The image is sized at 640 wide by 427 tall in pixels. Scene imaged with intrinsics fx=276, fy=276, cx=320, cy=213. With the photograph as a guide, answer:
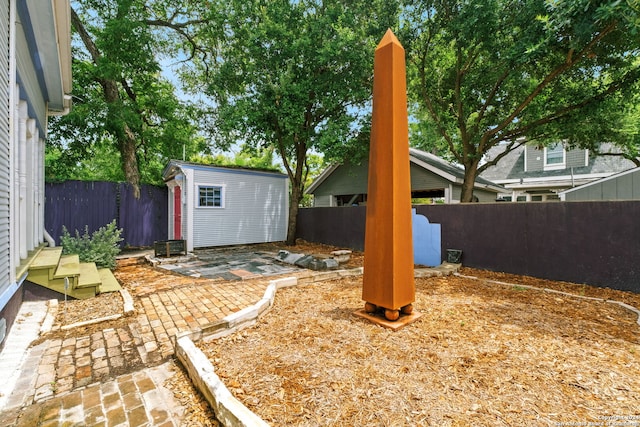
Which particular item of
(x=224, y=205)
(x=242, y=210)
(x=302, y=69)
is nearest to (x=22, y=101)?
(x=224, y=205)

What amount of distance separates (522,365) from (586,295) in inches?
137

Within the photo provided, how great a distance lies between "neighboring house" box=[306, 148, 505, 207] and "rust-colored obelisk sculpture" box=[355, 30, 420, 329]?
7594mm

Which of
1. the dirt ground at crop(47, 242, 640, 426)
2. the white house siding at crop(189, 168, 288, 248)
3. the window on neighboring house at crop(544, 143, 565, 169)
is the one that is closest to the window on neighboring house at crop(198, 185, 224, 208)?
the white house siding at crop(189, 168, 288, 248)

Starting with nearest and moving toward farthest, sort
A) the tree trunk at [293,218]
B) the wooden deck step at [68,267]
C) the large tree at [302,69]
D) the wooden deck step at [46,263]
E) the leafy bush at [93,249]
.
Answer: the wooden deck step at [46,263], the wooden deck step at [68,267], the leafy bush at [93,249], the large tree at [302,69], the tree trunk at [293,218]

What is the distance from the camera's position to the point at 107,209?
357 inches

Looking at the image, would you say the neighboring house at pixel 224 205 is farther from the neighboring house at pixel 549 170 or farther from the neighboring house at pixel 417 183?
the neighboring house at pixel 549 170

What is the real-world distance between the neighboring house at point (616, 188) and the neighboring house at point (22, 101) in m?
12.8

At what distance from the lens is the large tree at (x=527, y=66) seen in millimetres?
6051

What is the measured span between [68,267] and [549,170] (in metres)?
19.3

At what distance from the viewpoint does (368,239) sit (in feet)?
11.1

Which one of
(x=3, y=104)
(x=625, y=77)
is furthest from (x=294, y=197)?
(x=625, y=77)

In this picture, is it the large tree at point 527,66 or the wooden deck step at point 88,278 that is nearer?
the wooden deck step at point 88,278

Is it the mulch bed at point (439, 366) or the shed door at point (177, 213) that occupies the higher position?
the shed door at point (177, 213)

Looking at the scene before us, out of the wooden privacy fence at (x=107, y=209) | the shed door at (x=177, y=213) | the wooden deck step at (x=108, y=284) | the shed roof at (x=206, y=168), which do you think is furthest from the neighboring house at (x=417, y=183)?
the wooden deck step at (x=108, y=284)
